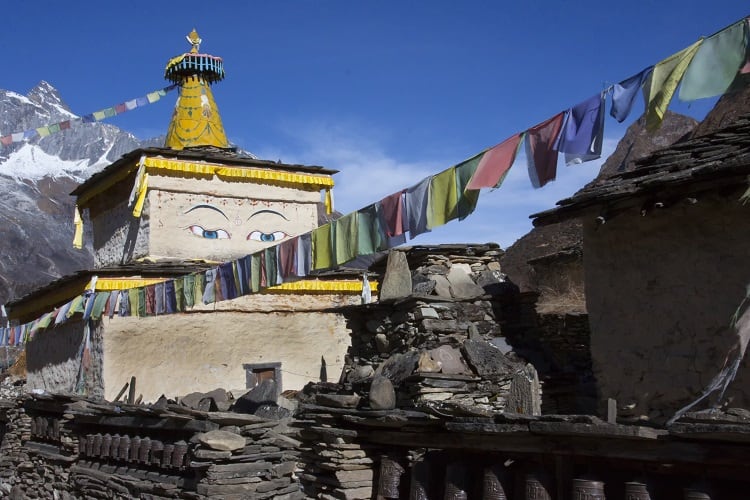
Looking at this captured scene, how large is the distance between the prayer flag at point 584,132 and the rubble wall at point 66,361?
33.0 ft

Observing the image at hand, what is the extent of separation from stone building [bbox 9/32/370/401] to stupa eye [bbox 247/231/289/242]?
0.03 m

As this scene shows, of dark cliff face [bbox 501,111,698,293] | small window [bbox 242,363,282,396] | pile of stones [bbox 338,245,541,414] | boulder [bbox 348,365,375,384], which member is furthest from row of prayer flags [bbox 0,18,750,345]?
dark cliff face [bbox 501,111,698,293]

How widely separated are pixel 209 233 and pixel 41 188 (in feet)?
224

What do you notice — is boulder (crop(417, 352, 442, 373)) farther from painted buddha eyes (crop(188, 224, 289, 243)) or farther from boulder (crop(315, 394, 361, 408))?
painted buddha eyes (crop(188, 224, 289, 243))

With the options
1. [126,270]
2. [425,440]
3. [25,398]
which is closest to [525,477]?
[425,440]

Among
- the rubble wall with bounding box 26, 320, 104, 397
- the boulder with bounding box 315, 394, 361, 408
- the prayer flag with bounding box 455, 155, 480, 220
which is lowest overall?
the boulder with bounding box 315, 394, 361, 408

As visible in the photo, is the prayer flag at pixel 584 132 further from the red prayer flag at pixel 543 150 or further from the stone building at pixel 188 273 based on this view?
the stone building at pixel 188 273

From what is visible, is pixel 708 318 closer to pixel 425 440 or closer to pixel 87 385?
pixel 425 440

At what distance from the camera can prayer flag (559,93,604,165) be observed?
234 inches

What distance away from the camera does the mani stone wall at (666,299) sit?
26.7 feet

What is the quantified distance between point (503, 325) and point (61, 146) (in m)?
89.4

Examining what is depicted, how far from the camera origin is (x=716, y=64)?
5.18 metres

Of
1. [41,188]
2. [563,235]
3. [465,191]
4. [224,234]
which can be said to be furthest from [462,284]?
[41,188]

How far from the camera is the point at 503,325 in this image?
12.0 metres
